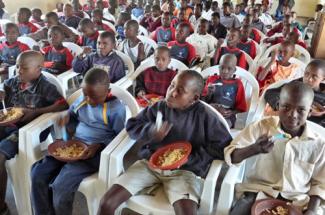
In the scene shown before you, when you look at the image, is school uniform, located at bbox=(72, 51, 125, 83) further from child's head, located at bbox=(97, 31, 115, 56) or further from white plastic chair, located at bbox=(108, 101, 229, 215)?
white plastic chair, located at bbox=(108, 101, 229, 215)

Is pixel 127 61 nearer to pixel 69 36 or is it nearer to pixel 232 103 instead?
pixel 232 103

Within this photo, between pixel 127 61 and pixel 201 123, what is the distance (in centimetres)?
131

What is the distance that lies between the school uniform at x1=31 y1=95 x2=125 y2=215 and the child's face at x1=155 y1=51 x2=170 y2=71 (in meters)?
0.76

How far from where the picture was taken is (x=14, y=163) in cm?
180

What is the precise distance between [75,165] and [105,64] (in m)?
1.23

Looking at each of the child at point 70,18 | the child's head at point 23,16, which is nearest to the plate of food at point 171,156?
the child's head at point 23,16

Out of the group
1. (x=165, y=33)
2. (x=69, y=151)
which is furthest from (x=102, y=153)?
(x=165, y=33)

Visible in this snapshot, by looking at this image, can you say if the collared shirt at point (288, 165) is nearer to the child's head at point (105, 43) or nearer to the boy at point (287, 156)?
the boy at point (287, 156)

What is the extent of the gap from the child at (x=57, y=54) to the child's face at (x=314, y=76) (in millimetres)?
1861

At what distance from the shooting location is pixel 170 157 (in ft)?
4.90

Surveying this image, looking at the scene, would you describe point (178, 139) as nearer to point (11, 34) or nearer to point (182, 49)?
point (182, 49)

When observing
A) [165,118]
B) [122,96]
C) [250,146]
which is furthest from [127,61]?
[250,146]

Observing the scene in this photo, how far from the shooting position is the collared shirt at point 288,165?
1426 millimetres

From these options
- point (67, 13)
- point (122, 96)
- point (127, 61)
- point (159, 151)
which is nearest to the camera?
point (159, 151)
